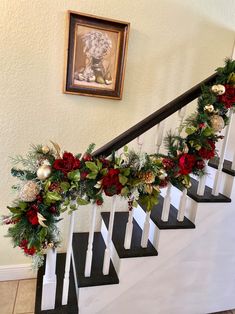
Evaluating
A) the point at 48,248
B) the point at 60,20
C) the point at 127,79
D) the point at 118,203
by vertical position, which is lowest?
the point at 118,203

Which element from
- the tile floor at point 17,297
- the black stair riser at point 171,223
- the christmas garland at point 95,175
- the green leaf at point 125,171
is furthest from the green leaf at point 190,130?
the tile floor at point 17,297

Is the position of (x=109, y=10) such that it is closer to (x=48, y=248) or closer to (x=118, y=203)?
(x=118, y=203)

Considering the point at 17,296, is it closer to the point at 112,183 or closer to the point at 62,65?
the point at 112,183

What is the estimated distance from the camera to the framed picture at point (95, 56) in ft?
5.78

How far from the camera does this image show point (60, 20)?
67.9 inches

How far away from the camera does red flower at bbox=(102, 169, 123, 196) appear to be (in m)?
1.13

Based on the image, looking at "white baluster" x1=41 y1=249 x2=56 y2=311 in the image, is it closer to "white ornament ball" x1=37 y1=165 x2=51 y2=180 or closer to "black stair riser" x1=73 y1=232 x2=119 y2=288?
"black stair riser" x1=73 y1=232 x2=119 y2=288

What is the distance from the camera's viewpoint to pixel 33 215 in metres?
1.05

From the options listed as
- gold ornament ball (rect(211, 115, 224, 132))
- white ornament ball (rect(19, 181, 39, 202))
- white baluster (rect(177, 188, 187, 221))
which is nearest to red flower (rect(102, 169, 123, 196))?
white ornament ball (rect(19, 181, 39, 202))

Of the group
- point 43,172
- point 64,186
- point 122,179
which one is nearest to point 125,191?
point 122,179

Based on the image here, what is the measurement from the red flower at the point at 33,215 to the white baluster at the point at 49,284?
0.23 meters

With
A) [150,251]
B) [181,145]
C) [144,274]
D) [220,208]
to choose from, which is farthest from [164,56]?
[144,274]

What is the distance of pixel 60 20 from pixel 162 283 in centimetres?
203

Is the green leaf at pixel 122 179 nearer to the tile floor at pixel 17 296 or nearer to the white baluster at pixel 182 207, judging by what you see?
the white baluster at pixel 182 207
